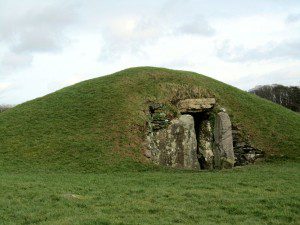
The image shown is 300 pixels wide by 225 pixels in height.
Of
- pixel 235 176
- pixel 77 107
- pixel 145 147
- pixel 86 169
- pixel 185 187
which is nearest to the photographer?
pixel 185 187

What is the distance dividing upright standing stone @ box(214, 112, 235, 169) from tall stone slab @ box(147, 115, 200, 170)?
173 cm

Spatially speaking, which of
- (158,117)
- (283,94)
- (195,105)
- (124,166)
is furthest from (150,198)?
(283,94)

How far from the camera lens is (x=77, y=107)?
31.0m

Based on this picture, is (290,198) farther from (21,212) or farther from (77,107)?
(77,107)

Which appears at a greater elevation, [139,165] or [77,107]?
[77,107]

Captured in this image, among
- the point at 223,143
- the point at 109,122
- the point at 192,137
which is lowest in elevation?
the point at 223,143

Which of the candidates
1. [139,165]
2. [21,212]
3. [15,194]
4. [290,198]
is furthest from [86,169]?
[290,198]

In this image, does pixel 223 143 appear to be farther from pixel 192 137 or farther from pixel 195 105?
pixel 195 105

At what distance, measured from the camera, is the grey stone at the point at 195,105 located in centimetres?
3031

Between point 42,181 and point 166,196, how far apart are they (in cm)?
700

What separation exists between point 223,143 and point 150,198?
15.1 m

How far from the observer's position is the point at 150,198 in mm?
15227

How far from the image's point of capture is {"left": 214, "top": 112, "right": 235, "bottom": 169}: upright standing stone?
94.3ft

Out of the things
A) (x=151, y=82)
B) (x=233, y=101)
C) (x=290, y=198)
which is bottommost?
(x=290, y=198)
